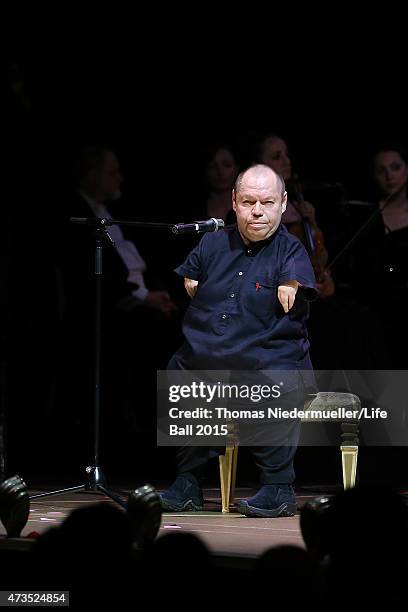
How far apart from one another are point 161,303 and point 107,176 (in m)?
0.82

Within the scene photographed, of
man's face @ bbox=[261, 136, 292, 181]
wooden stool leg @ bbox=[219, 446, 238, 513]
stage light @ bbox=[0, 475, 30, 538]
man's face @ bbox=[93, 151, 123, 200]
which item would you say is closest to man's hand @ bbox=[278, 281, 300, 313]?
wooden stool leg @ bbox=[219, 446, 238, 513]

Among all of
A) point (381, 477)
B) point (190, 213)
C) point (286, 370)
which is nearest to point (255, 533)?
point (286, 370)

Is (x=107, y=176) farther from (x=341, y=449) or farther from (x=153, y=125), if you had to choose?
(x=341, y=449)

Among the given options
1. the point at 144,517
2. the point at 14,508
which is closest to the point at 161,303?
the point at 14,508

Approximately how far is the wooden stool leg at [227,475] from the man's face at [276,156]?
6.07 feet

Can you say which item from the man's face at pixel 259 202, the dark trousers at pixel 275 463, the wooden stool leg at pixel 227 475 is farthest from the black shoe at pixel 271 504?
the man's face at pixel 259 202

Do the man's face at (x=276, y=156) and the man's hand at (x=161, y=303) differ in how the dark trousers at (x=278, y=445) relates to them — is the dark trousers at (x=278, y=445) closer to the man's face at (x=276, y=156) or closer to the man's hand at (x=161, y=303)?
the man's face at (x=276, y=156)

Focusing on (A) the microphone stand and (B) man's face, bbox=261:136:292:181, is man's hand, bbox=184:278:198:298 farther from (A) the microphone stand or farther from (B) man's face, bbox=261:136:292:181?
(B) man's face, bbox=261:136:292:181

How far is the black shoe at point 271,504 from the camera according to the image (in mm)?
4723

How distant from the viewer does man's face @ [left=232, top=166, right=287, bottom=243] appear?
484cm

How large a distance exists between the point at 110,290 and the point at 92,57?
140 cm

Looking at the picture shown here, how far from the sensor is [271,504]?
15.6 feet

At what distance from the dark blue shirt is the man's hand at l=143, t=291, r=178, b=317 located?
5.97 ft

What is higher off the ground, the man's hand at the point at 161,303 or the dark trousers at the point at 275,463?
the man's hand at the point at 161,303
